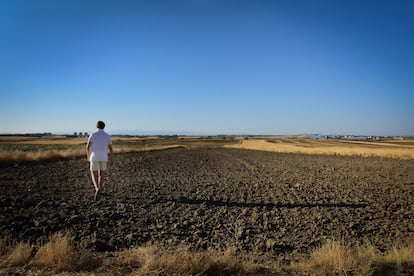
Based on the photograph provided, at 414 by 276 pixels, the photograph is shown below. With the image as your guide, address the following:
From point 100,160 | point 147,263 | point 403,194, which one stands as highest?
point 100,160

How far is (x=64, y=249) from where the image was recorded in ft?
12.9

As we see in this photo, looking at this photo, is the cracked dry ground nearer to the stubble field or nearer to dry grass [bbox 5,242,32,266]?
the stubble field

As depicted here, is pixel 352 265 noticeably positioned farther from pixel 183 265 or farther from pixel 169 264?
pixel 169 264

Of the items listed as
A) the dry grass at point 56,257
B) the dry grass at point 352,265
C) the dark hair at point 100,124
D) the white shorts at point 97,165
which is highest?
the dark hair at point 100,124

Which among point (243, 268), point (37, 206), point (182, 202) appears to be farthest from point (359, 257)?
point (37, 206)

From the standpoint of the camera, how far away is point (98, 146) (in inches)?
324

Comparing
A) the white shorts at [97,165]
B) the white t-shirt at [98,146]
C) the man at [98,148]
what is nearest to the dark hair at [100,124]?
the man at [98,148]

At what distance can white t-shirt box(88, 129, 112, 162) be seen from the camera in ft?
26.9

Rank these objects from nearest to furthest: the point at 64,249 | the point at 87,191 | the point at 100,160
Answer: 1. the point at 64,249
2. the point at 100,160
3. the point at 87,191

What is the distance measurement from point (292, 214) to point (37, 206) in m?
6.88

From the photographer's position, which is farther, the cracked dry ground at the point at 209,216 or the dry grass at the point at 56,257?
the cracked dry ground at the point at 209,216

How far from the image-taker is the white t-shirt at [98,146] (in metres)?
8.21

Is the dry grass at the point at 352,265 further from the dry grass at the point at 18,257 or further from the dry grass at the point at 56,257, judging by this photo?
the dry grass at the point at 18,257

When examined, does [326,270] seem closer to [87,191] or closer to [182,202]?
[182,202]
